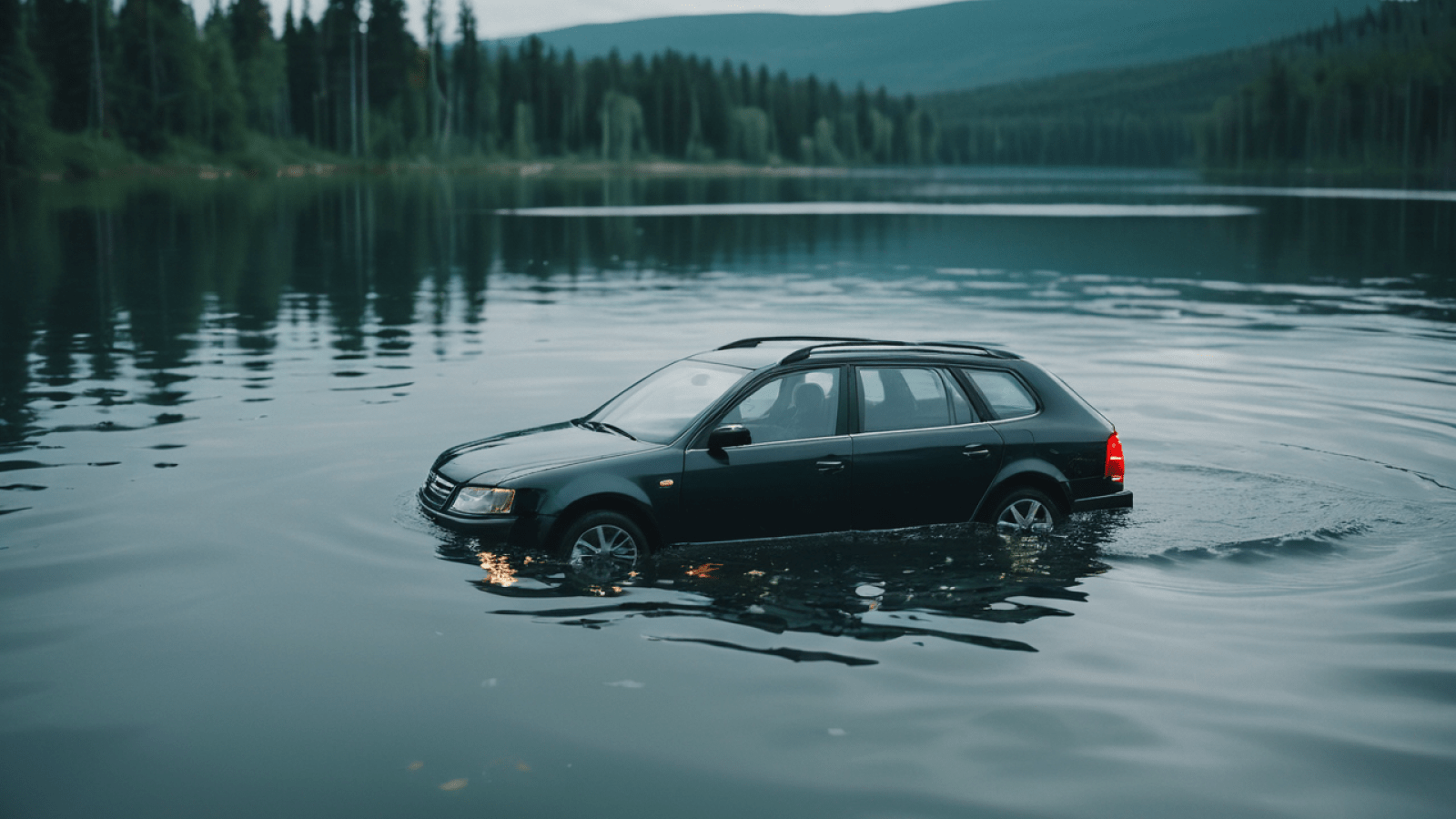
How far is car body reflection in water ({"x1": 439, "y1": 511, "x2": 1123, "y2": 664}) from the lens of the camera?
27.3 feet

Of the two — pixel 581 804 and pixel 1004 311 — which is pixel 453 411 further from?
pixel 1004 311

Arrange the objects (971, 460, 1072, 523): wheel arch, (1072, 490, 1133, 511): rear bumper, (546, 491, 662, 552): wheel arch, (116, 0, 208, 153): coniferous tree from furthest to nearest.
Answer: (116, 0, 208, 153): coniferous tree < (1072, 490, 1133, 511): rear bumper < (971, 460, 1072, 523): wheel arch < (546, 491, 662, 552): wheel arch

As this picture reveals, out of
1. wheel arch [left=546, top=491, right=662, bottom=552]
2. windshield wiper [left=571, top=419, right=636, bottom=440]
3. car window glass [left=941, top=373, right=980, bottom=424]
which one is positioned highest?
car window glass [left=941, top=373, right=980, bottom=424]

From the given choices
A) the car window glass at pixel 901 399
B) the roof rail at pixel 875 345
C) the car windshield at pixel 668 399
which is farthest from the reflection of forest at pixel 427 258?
the car window glass at pixel 901 399

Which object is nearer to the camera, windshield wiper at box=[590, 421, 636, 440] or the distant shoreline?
windshield wiper at box=[590, 421, 636, 440]

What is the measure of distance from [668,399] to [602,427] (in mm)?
502

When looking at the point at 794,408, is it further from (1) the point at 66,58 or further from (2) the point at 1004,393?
(1) the point at 66,58

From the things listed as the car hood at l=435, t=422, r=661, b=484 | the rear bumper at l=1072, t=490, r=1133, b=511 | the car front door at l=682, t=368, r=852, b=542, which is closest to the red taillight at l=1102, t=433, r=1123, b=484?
the rear bumper at l=1072, t=490, r=1133, b=511

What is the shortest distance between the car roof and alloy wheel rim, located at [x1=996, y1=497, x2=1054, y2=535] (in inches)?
41.9

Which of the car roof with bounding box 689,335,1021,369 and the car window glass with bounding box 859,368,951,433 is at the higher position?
the car roof with bounding box 689,335,1021,369

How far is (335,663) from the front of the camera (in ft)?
24.8

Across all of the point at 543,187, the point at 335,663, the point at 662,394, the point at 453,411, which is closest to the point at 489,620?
the point at 335,663

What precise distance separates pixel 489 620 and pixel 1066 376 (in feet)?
38.5

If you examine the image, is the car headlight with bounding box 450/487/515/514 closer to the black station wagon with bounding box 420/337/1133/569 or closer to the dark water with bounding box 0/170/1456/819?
the black station wagon with bounding box 420/337/1133/569
